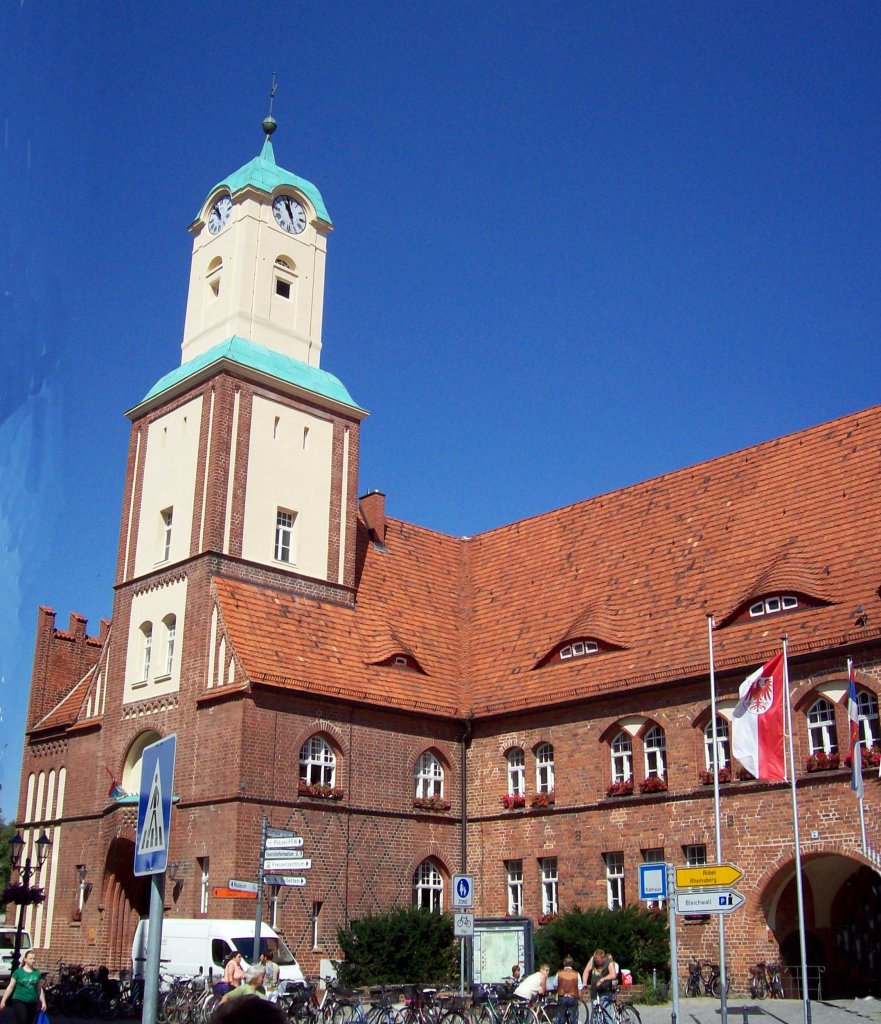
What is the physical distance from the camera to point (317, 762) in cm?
3148

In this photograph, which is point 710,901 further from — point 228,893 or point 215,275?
point 215,275

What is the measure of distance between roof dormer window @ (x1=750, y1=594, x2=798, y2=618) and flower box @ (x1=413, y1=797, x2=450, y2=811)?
10183 mm

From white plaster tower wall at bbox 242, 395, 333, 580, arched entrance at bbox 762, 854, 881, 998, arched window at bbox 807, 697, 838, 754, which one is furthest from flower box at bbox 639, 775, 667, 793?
white plaster tower wall at bbox 242, 395, 333, 580

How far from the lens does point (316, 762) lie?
103ft

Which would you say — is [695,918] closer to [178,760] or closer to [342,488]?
[178,760]

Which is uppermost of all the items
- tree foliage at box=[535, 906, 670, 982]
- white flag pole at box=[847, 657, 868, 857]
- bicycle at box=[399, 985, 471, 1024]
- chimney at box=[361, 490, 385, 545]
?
chimney at box=[361, 490, 385, 545]

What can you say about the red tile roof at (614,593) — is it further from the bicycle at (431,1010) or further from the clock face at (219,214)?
the clock face at (219,214)

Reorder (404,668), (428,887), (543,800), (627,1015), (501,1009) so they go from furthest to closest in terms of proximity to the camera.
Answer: (404,668)
(428,887)
(543,800)
(501,1009)
(627,1015)

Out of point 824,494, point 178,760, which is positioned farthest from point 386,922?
point 824,494

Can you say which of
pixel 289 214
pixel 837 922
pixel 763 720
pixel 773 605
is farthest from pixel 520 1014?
pixel 289 214

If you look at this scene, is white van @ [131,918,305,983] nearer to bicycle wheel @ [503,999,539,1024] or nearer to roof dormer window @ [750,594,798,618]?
bicycle wheel @ [503,999,539,1024]

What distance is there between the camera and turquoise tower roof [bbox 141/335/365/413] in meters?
35.1

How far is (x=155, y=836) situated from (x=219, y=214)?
112 ft

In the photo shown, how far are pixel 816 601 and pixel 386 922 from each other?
12.2m
